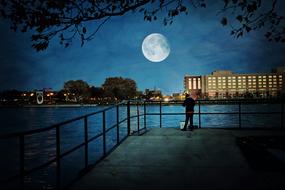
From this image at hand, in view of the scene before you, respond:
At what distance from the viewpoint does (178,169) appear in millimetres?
6691

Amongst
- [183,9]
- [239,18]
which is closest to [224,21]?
[239,18]

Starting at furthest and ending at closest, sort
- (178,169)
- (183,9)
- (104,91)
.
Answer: (104,91) < (178,169) < (183,9)

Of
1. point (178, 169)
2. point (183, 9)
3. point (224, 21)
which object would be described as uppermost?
point (183, 9)

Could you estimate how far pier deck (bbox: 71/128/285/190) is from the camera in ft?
18.5

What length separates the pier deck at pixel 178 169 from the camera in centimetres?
564

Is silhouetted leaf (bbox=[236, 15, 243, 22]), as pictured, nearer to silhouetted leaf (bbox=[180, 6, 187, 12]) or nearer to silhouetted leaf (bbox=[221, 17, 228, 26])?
silhouetted leaf (bbox=[221, 17, 228, 26])


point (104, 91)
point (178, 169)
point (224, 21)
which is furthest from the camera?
point (104, 91)

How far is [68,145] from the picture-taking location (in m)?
34.0

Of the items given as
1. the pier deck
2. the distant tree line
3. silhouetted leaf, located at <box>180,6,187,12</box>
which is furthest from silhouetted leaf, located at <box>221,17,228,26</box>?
the distant tree line

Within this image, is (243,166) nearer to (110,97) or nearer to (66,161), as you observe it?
(66,161)

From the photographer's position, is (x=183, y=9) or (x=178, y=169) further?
(x=178, y=169)

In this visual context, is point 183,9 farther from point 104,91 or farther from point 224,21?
point 104,91

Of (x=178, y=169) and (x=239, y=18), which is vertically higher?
(x=239, y=18)

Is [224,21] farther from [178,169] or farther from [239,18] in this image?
[178,169]
